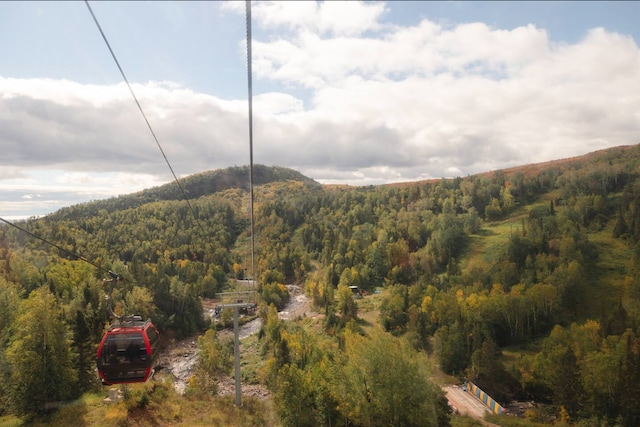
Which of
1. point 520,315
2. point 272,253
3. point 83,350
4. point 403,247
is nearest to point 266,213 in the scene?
point 272,253

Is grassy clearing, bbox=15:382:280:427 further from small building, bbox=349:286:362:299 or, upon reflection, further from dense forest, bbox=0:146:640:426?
small building, bbox=349:286:362:299

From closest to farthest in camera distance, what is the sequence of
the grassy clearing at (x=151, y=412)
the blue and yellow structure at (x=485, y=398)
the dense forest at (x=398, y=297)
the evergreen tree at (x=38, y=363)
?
the grassy clearing at (x=151, y=412) < the evergreen tree at (x=38, y=363) < the dense forest at (x=398, y=297) < the blue and yellow structure at (x=485, y=398)

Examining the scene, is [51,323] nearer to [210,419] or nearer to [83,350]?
[83,350]

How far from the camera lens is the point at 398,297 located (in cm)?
8156

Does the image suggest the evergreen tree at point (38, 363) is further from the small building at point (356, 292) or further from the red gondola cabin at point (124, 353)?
the small building at point (356, 292)

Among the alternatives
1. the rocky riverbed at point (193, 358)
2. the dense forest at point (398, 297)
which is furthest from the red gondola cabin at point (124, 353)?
the rocky riverbed at point (193, 358)

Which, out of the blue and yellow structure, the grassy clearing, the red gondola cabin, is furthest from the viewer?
the blue and yellow structure

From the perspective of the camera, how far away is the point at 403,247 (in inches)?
4835

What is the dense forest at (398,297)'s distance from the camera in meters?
36.6

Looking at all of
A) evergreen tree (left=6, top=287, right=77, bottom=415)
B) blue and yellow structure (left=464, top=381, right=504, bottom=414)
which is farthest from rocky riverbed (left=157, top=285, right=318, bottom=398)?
blue and yellow structure (left=464, top=381, right=504, bottom=414)

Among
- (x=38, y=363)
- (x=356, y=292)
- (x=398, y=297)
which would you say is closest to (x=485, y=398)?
(x=398, y=297)

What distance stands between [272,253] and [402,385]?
110946 millimetres

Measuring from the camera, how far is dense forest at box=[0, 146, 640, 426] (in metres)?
36.6

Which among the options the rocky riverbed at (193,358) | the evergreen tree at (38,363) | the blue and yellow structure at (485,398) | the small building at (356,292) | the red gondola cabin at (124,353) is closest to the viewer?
the red gondola cabin at (124,353)
